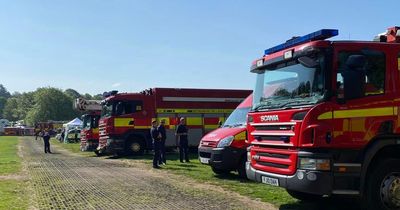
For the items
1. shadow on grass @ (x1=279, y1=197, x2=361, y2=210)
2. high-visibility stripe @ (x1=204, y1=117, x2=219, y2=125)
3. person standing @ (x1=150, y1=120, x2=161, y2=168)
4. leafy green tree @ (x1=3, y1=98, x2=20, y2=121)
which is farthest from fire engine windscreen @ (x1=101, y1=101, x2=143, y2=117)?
leafy green tree @ (x1=3, y1=98, x2=20, y2=121)

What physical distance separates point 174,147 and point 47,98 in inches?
4197

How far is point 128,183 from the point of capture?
13883mm

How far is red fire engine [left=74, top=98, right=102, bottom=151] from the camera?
105ft

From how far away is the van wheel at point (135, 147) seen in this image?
1016 inches

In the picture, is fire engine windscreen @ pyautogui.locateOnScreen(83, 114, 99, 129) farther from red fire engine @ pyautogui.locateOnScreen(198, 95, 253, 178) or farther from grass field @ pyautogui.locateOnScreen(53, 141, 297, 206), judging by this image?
red fire engine @ pyautogui.locateOnScreen(198, 95, 253, 178)

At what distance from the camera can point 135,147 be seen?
84.8 feet

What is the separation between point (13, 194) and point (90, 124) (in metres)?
20.5

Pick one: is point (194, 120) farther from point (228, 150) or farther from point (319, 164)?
point (319, 164)

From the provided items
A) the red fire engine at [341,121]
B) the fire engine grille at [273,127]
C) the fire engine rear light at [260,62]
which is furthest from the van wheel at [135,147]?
Result: the red fire engine at [341,121]

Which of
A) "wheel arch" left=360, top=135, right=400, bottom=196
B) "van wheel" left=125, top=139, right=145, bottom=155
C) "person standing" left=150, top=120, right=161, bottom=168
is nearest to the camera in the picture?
"wheel arch" left=360, top=135, right=400, bottom=196

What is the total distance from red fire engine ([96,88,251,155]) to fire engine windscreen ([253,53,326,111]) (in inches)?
633

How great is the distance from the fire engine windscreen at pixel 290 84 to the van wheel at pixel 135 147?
16422 millimetres

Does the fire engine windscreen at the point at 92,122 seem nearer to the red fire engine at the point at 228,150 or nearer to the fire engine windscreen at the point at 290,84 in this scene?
the red fire engine at the point at 228,150

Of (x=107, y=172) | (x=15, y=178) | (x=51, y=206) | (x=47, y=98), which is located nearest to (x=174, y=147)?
(x=107, y=172)
